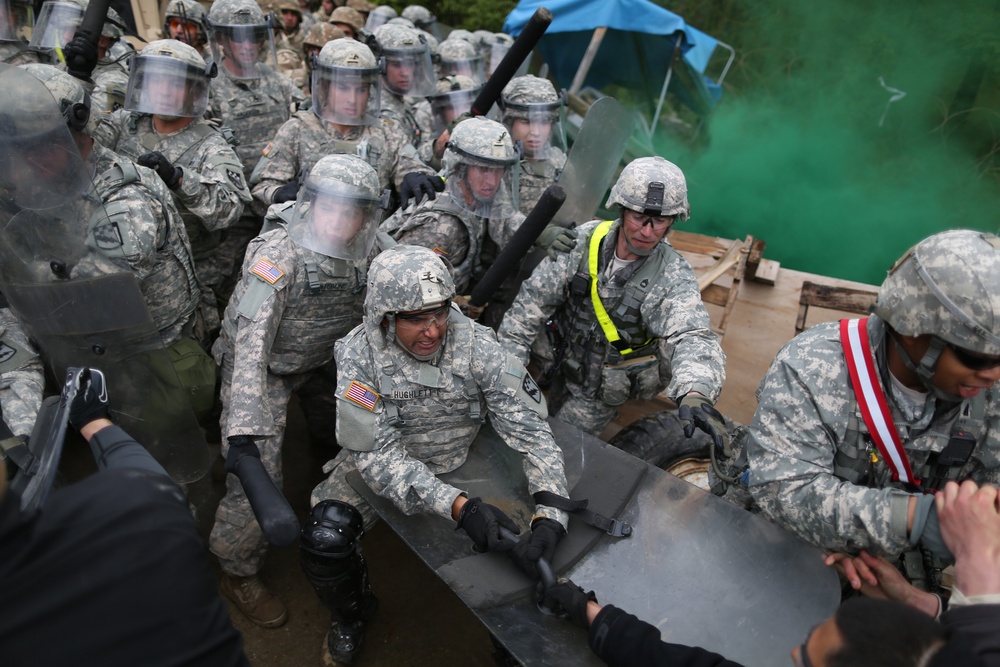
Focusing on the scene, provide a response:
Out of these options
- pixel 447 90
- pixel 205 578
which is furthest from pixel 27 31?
pixel 205 578

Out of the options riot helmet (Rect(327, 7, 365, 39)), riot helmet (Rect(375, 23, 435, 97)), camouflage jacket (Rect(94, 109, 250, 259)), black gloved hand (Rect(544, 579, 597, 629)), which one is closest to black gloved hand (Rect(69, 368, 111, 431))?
black gloved hand (Rect(544, 579, 597, 629))

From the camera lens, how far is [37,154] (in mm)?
2994

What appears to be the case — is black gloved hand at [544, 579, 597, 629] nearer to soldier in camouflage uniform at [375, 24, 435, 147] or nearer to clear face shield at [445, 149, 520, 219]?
clear face shield at [445, 149, 520, 219]

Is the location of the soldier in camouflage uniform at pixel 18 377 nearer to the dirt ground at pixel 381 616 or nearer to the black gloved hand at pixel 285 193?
the dirt ground at pixel 381 616

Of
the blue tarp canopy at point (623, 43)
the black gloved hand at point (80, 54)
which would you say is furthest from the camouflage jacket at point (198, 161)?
the blue tarp canopy at point (623, 43)

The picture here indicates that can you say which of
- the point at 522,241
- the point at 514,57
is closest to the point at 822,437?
the point at 522,241

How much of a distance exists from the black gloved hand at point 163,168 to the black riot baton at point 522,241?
196 cm

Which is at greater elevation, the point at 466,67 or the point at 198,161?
the point at 466,67

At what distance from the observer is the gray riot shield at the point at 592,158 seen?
4738mm

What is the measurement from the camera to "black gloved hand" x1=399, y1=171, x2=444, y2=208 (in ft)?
15.0

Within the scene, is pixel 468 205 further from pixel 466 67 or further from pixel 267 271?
pixel 466 67

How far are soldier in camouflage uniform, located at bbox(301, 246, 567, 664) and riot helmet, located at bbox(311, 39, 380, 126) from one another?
271 cm

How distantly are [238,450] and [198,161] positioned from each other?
253 cm

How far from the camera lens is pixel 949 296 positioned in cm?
191
